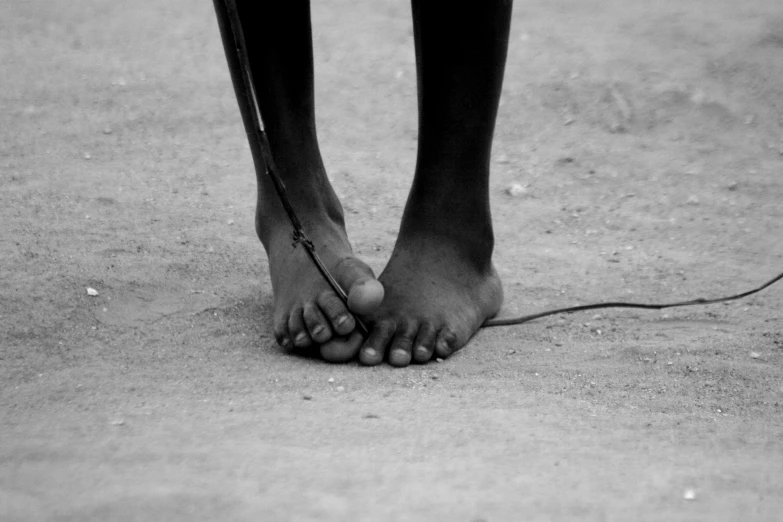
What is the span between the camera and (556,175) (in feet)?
8.52

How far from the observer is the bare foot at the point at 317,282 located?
1.45 m

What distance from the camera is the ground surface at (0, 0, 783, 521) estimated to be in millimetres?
1031

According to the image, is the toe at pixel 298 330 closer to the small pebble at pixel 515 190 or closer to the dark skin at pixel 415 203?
the dark skin at pixel 415 203

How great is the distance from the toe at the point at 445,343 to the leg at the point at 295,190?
137 mm

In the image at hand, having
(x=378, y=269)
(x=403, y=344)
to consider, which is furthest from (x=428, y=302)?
(x=378, y=269)

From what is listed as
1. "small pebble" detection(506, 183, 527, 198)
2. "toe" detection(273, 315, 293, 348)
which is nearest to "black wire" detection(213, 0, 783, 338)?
"toe" detection(273, 315, 293, 348)

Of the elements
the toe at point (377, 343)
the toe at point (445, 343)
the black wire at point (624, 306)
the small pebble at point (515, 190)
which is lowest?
the small pebble at point (515, 190)

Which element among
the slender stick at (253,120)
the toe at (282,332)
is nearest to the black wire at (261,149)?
the slender stick at (253,120)

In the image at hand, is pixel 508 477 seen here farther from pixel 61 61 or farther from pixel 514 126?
pixel 61 61

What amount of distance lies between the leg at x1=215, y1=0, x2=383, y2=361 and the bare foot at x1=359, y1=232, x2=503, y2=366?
0.07 meters

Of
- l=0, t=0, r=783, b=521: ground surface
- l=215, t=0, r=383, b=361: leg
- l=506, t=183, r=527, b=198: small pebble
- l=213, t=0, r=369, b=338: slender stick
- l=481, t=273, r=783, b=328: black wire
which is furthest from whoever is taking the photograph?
l=506, t=183, r=527, b=198: small pebble

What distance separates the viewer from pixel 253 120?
145cm

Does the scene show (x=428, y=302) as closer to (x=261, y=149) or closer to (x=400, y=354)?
(x=400, y=354)

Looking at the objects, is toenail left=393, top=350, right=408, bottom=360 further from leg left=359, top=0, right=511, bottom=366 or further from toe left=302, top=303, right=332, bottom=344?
toe left=302, top=303, right=332, bottom=344
